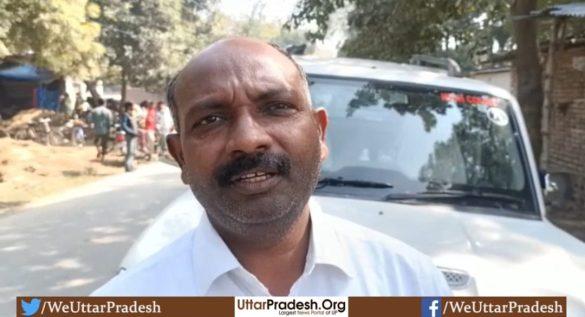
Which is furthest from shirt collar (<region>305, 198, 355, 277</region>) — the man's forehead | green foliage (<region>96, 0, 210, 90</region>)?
green foliage (<region>96, 0, 210, 90</region>)

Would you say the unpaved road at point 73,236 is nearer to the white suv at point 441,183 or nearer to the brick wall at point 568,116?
the white suv at point 441,183

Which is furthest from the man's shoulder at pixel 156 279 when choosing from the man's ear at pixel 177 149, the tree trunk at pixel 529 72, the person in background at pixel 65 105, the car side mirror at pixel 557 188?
the person in background at pixel 65 105

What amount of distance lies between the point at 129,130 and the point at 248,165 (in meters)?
13.8

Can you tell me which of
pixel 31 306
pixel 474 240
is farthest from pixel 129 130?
pixel 31 306

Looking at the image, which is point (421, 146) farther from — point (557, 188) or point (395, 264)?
point (395, 264)

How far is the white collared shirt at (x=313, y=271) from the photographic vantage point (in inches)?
60.0

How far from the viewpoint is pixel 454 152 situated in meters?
3.59

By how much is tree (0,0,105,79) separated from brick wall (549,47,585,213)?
29.3ft

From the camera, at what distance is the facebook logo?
61.8 inches

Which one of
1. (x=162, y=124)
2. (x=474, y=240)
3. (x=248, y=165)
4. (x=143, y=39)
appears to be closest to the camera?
(x=248, y=165)

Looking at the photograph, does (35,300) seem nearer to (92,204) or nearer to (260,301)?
(260,301)

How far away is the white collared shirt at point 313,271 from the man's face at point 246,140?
0.27ft

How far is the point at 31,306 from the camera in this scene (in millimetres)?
1601

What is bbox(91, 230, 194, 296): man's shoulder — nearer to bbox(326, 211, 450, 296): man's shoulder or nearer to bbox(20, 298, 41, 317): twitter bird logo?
bbox(20, 298, 41, 317): twitter bird logo
